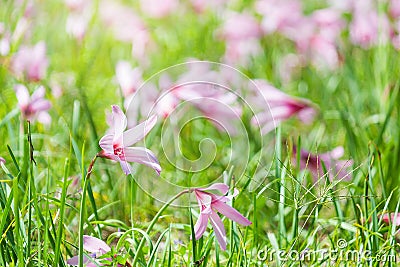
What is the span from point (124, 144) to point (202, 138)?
3.05 feet

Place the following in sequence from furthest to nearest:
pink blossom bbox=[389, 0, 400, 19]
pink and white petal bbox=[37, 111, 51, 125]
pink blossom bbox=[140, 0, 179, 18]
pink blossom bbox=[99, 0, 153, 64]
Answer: pink blossom bbox=[140, 0, 179, 18] < pink blossom bbox=[99, 0, 153, 64] < pink blossom bbox=[389, 0, 400, 19] < pink and white petal bbox=[37, 111, 51, 125]

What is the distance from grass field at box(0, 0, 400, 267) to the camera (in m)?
1.19

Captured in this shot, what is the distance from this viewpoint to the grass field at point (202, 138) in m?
1.19

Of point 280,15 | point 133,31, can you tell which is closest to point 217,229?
point 280,15

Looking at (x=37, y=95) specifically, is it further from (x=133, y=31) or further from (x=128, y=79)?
(x=133, y=31)

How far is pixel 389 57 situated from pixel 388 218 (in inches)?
40.4

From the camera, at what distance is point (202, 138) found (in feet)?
6.70

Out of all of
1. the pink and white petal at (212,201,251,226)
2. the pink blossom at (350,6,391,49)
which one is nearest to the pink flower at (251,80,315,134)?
the pink and white petal at (212,201,251,226)

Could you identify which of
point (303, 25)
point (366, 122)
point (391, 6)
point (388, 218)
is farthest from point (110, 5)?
point (388, 218)

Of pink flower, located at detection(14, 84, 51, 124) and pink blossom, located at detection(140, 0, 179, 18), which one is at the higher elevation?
pink blossom, located at detection(140, 0, 179, 18)

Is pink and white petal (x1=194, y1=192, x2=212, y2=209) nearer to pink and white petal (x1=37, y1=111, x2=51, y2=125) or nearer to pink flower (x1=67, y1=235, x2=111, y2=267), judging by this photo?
pink flower (x1=67, y1=235, x2=111, y2=267)

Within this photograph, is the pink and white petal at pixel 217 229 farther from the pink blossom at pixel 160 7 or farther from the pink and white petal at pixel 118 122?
the pink blossom at pixel 160 7

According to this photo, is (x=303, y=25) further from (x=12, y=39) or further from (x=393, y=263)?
(x=393, y=263)

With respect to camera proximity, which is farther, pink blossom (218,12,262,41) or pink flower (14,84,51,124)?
pink blossom (218,12,262,41)
